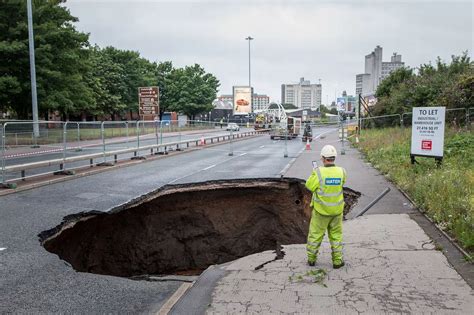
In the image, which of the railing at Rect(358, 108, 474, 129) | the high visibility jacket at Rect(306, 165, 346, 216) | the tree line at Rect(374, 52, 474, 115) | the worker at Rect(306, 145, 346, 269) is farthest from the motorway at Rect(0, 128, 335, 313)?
the tree line at Rect(374, 52, 474, 115)

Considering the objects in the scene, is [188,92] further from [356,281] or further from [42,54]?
[356,281]

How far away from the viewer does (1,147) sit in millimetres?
10953

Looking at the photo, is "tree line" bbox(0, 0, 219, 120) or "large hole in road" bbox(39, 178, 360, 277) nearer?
"large hole in road" bbox(39, 178, 360, 277)

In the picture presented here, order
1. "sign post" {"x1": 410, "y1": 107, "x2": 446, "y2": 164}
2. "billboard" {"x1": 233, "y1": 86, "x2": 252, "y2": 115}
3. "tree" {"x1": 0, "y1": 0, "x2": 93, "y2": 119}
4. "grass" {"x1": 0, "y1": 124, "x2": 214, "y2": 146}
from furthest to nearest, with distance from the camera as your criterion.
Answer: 1. "billboard" {"x1": 233, "y1": 86, "x2": 252, "y2": 115}
2. "tree" {"x1": 0, "y1": 0, "x2": 93, "y2": 119}
3. "grass" {"x1": 0, "y1": 124, "x2": 214, "y2": 146}
4. "sign post" {"x1": 410, "y1": 107, "x2": 446, "y2": 164}

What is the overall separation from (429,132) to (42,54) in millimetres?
25044

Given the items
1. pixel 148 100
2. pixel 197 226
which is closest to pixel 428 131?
pixel 197 226

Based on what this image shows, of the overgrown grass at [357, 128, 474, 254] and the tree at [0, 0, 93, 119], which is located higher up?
the tree at [0, 0, 93, 119]

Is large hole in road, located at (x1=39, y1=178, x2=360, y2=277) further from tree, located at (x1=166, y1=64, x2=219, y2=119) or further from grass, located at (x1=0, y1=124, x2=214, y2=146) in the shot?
tree, located at (x1=166, y1=64, x2=219, y2=119)

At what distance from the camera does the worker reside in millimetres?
5422

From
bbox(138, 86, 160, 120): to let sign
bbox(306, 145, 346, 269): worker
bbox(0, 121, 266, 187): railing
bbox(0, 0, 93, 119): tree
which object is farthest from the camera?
bbox(138, 86, 160, 120): to let sign

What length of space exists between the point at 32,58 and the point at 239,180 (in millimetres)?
17288

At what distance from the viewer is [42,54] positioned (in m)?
28.2

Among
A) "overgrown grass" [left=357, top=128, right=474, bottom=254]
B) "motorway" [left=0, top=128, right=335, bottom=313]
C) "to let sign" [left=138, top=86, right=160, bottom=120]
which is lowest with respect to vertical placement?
"motorway" [left=0, top=128, right=335, bottom=313]

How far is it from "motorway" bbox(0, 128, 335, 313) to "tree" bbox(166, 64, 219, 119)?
198 ft
